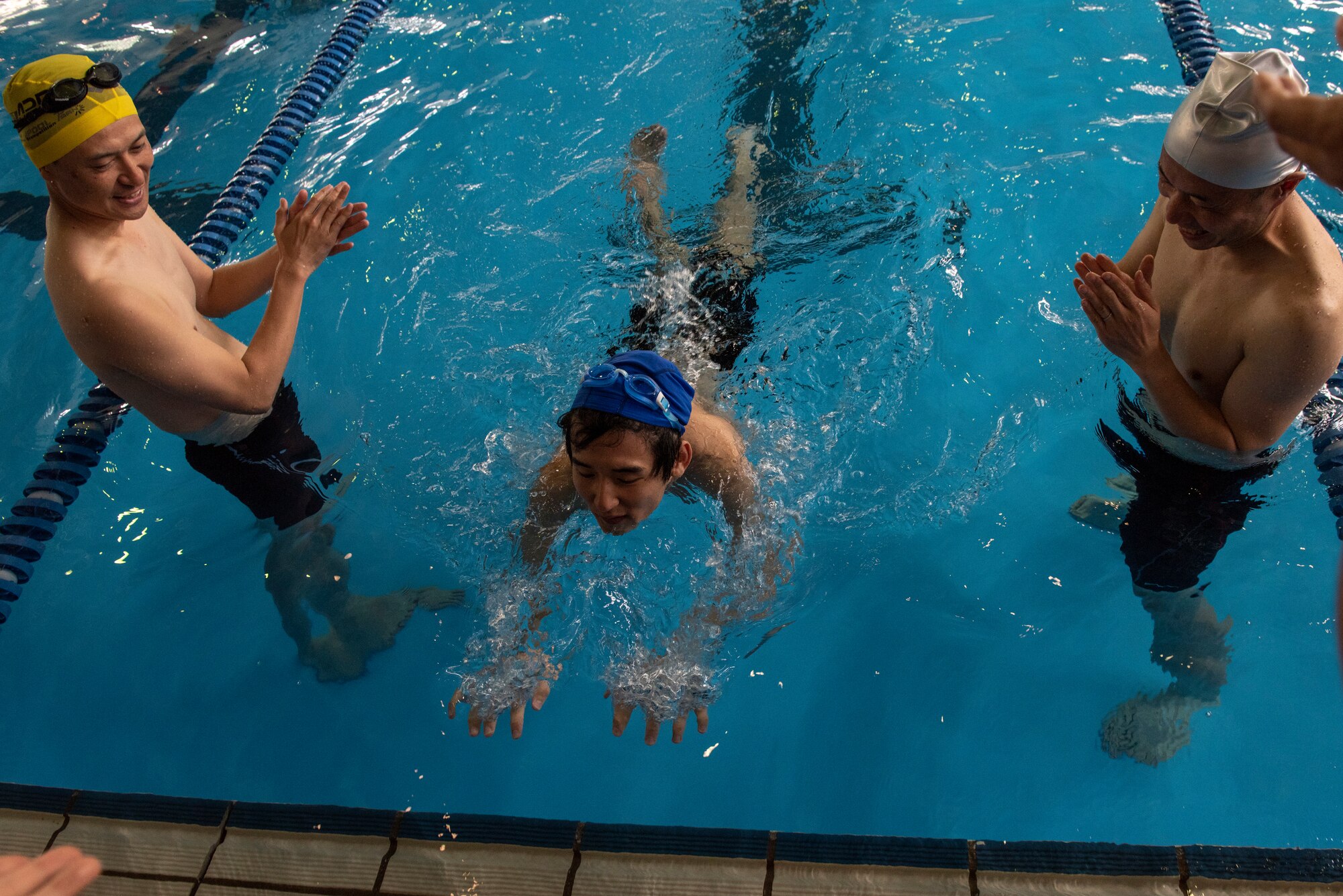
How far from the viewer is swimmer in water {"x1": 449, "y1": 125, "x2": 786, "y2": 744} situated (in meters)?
2.76

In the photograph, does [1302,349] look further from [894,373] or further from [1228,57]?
[894,373]

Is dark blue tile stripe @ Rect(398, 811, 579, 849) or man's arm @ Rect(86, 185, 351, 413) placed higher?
man's arm @ Rect(86, 185, 351, 413)

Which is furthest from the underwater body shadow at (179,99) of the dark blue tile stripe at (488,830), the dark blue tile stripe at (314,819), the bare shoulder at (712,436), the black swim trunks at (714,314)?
the dark blue tile stripe at (488,830)

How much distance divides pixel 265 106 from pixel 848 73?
3926mm

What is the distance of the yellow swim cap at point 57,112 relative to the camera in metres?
2.56

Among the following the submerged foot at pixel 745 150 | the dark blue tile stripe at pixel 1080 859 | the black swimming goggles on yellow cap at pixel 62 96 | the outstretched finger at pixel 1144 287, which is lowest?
the dark blue tile stripe at pixel 1080 859

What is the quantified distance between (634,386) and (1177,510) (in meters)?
1.87

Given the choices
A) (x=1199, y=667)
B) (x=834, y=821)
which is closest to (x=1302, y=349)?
(x=1199, y=667)

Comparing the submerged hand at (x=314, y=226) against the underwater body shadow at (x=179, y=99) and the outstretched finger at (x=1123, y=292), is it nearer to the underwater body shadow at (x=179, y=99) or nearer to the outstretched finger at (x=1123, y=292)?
the outstretched finger at (x=1123, y=292)

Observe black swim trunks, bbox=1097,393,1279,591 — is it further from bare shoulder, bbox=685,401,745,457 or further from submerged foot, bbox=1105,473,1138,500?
bare shoulder, bbox=685,401,745,457

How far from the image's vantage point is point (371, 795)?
3.40m

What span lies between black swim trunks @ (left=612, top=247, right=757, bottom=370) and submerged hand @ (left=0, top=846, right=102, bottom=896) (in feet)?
9.72

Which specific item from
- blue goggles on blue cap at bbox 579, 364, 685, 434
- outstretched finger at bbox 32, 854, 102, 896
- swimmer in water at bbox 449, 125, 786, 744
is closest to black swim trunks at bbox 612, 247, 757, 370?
swimmer in water at bbox 449, 125, 786, 744

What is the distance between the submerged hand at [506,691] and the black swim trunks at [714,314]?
5.01 ft
